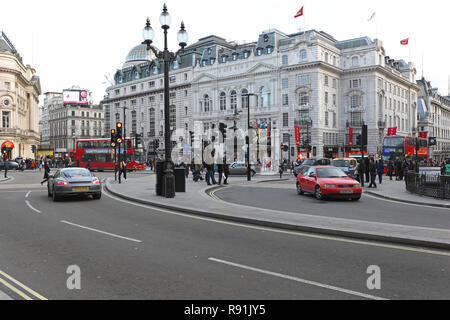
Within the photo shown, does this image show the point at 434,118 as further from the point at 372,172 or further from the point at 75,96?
the point at 75,96

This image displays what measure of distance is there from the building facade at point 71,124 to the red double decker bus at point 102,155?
78984 millimetres

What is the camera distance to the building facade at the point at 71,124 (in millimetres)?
126500

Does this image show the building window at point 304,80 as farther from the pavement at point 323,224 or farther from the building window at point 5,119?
the pavement at point 323,224

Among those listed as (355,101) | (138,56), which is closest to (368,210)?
(355,101)

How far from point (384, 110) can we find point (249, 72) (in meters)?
23.9

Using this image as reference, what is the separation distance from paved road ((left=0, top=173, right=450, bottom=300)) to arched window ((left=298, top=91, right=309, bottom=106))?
5526 centimetres

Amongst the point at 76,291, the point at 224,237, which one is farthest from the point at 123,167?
the point at 76,291

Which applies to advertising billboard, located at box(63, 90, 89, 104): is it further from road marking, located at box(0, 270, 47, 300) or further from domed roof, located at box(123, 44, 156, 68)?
road marking, located at box(0, 270, 47, 300)

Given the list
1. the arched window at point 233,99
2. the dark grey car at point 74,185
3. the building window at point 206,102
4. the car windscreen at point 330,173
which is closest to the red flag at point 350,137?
the arched window at point 233,99

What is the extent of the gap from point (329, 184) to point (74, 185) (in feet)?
32.1

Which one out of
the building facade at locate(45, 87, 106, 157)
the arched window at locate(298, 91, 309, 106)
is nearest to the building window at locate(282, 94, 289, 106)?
the arched window at locate(298, 91, 309, 106)

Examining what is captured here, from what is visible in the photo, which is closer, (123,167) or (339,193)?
(339,193)
